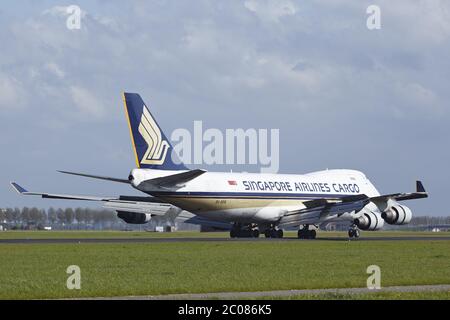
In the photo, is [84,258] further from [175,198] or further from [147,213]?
[147,213]

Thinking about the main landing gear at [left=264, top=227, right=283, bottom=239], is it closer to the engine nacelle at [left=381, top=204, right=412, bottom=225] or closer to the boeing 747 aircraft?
the boeing 747 aircraft

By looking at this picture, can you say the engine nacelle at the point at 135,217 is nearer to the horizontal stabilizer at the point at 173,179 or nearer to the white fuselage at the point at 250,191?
the white fuselage at the point at 250,191

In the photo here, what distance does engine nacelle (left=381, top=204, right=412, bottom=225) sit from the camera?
7094 cm

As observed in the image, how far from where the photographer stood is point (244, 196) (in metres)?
66.9

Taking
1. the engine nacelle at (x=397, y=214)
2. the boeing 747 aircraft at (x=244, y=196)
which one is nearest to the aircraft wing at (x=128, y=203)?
the boeing 747 aircraft at (x=244, y=196)

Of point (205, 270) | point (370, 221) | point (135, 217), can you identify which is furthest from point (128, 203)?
point (205, 270)

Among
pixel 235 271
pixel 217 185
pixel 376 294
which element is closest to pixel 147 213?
pixel 217 185

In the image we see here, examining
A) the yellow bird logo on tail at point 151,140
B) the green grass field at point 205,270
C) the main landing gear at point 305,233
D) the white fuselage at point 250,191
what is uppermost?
the yellow bird logo on tail at point 151,140

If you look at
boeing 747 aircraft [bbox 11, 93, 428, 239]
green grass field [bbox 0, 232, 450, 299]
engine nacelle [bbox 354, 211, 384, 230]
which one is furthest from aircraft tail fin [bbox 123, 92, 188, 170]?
engine nacelle [bbox 354, 211, 384, 230]

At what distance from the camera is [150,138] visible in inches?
2370

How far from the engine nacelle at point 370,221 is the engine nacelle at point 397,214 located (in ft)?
3.03

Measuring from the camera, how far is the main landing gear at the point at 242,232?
235ft

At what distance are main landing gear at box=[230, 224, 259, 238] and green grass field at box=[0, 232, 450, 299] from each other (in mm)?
22862
